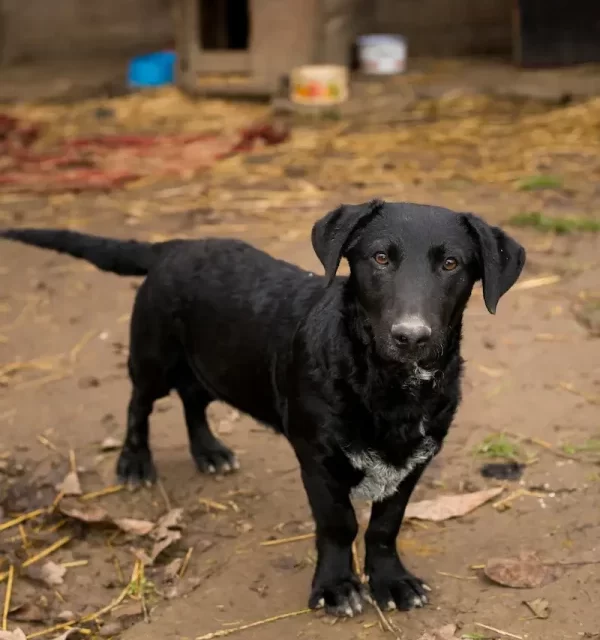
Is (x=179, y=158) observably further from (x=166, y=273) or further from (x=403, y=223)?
(x=403, y=223)

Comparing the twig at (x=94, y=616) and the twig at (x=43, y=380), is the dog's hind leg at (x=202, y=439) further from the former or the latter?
the twig at (x=43, y=380)

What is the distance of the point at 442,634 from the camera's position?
3340mm

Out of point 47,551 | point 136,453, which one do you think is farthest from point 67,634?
point 136,453

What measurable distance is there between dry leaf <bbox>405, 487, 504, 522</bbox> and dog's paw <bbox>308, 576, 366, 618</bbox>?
0.64 metres

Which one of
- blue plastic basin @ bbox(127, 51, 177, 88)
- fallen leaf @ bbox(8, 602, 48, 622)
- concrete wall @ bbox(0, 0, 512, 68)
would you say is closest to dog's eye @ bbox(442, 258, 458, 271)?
fallen leaf @ bbox(8, 602, 48, 622)

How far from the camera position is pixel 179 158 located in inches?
382

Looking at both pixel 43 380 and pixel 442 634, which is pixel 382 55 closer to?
pixel 43 380

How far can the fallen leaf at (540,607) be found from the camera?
3.43 m

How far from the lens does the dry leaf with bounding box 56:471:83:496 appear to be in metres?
4.45

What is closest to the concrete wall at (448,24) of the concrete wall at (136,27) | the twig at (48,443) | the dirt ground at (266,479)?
the concrete wall at (136,27)

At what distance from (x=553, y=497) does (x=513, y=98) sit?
26.3 ft

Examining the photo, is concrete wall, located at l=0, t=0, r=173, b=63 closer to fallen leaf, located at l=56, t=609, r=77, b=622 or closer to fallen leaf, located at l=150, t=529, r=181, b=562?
fallen leaf, located at l=150, t=529, r=181, b=562

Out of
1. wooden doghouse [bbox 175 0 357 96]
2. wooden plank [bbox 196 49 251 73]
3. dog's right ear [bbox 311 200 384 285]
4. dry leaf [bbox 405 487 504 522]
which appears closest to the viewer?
dog's right ear [bbox 311 200 384 285]

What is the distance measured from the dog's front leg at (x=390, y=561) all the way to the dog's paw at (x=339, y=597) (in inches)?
3.3
